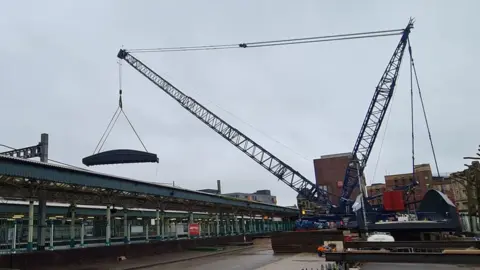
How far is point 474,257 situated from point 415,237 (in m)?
24.6

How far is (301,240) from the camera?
3438 centimetres

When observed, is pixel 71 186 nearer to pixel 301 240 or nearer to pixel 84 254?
pixel 84 254

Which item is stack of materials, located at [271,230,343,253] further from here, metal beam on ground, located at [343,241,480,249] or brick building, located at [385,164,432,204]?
brick building, located at [385,164,432,204]

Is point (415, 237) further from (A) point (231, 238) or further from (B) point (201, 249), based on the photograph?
(A) point (231, 238)

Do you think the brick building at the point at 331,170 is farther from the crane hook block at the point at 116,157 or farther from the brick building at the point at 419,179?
the crane hook block at the point at 116,157

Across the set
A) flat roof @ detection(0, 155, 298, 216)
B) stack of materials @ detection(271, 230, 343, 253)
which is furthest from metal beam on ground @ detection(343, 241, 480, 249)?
stack of materials @ detection(271, 230, 343, 253)

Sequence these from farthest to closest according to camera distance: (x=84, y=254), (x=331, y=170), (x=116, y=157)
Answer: (x=331, y=170) < (x=116, y=157) < (x=84, y=254)

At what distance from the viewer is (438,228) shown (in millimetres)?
26703

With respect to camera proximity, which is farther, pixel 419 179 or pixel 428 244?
pixel 419 179

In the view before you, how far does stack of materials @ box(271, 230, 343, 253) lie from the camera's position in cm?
3300

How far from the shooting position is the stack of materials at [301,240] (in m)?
33.0

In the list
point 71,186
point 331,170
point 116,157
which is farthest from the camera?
point 331,170

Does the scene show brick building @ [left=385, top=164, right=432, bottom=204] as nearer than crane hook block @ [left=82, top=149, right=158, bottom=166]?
No

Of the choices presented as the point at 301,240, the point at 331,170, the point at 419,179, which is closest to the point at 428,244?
the point at 301,240
